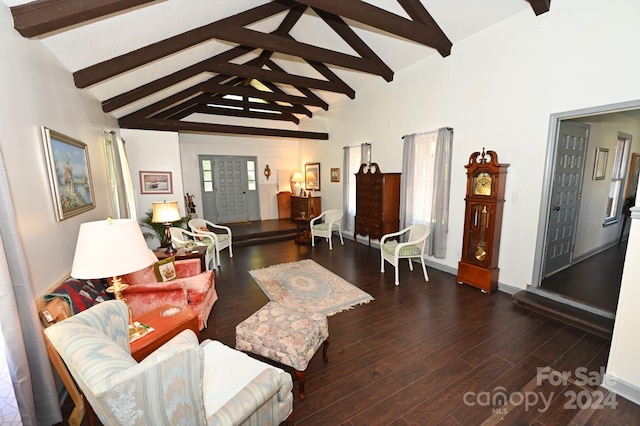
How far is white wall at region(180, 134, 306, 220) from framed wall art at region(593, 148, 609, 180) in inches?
276

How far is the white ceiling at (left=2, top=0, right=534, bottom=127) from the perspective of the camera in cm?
251

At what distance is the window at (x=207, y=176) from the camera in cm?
776

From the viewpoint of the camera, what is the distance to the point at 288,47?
3643 millimetres

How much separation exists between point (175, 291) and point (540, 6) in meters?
4.87

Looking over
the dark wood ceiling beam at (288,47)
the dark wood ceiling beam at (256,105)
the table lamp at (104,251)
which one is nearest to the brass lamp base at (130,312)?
the table lamp at (104,251)

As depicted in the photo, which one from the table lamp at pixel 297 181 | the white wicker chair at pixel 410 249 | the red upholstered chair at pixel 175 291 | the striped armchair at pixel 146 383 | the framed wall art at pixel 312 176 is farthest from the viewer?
the table lamp at pixel 297 181

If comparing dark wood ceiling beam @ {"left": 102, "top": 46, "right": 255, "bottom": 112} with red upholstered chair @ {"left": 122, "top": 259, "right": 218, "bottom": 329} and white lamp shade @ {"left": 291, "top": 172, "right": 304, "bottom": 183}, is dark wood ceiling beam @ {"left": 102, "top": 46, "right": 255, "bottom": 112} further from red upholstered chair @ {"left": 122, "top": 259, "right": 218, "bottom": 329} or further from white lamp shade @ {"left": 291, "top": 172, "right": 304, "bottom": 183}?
white lamp shade @ {"left": 291, "top": 172, "right": 304, "bottom": 183}

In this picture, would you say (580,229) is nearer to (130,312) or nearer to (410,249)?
(410,249)

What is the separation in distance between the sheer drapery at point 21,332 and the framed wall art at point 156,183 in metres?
4.19

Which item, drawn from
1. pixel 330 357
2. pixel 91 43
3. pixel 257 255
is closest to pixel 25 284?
pixel 330 357

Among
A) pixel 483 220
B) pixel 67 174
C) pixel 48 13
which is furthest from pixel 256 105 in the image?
pixel 483 220

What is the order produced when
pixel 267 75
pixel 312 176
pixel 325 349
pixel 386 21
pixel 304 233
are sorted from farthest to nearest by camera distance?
1. pixel 312 176
2. pixel 304 233
3. pixel 267 75
4. pixel 386 21
5. pixel 325 349

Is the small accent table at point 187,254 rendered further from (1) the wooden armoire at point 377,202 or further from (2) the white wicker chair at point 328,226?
(1) the wooden armoire at point 377,202

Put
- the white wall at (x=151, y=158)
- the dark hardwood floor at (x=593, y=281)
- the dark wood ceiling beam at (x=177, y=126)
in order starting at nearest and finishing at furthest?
1. the dark hardwood floor at (x=593, y=281)
2. the dark wood ceiling beam at (x=177, y=126)
3. the white wall at (x=151, y=158)
